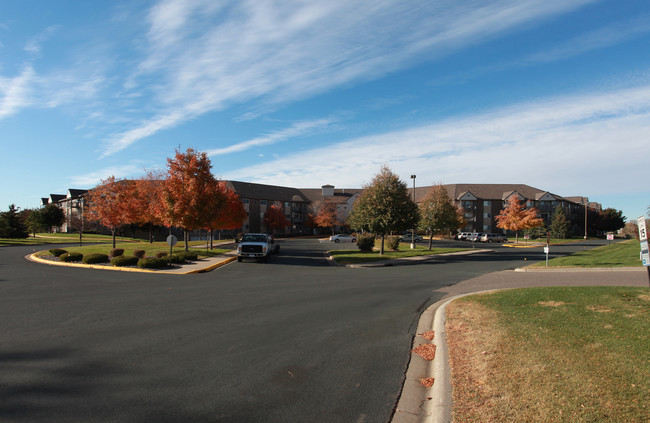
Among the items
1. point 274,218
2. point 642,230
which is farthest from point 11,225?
point 642,230

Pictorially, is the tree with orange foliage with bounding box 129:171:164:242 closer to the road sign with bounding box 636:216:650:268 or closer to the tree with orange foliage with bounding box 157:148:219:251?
the tree with orange foliage with bounding box 157:148:219:251

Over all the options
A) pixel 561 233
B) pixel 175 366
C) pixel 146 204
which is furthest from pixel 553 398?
pixel 561 233

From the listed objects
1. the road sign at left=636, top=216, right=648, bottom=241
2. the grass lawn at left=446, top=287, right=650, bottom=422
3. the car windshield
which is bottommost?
the grass lawn at left=446, top=287, right=650, bottom=422

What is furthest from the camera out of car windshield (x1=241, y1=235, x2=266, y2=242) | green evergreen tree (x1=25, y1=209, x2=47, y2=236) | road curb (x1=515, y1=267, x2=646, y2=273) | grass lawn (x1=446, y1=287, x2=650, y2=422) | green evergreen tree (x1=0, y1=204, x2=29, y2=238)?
green evergreen tree (x1=25, y1=209, x2=47, y2=236)

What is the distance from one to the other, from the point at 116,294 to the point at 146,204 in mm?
29325

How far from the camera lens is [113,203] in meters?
31.9

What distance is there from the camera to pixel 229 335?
7.42 m

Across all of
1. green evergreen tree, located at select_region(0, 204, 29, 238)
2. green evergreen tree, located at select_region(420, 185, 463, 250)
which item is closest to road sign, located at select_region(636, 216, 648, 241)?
green evergreen tree, located at select_region(420, 185, 463, 250)

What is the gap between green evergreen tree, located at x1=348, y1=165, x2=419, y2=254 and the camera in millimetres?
28391

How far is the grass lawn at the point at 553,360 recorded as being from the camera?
396 cm

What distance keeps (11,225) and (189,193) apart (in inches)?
1706

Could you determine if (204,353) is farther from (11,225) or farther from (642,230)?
(11,225)

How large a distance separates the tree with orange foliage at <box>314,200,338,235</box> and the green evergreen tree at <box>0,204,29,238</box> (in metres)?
47.2

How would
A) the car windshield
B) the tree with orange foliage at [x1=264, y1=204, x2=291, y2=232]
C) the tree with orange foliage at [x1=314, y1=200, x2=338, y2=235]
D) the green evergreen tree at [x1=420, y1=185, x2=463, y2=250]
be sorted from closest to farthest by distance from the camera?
the car windshield → the green evergreen tree at [x1=420, y1=185, x2=463, y2=250] → the tree with orange foliage at [x1=264, y1=204, x2=291, y2=232] → the tree with orange foliage at [x1=314, y1=200, x2=338, y2=235]
